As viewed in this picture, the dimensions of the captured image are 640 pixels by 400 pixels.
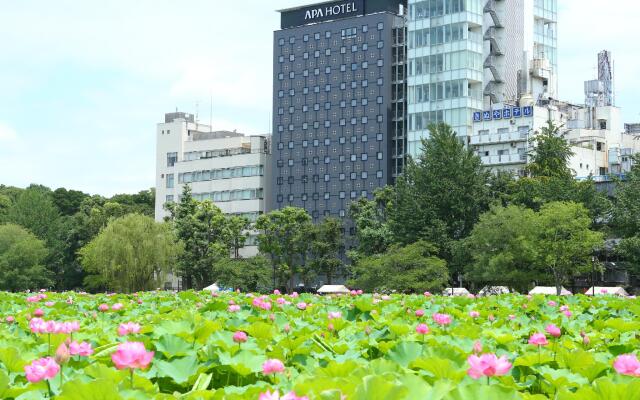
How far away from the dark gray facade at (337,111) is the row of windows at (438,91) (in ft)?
9.54

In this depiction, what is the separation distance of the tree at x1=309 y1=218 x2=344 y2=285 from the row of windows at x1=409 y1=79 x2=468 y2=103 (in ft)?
51.6

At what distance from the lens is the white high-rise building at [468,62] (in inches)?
3669

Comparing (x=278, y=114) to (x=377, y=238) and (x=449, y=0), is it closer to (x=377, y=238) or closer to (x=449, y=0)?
(x=449, y=0)

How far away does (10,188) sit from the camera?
420 ft

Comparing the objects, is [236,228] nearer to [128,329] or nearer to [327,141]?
[327,141]

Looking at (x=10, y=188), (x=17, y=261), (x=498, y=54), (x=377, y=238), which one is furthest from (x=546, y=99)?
(x=10, y=188)

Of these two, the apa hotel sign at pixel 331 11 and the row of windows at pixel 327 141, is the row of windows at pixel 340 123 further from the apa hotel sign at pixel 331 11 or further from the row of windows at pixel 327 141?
the apa hotel sign at pixel 331 11

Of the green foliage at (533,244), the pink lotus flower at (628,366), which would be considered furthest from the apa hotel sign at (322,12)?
the pink lotus flower at (628,366)

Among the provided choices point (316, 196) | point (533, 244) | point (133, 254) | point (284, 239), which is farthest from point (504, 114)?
point (133, 254)

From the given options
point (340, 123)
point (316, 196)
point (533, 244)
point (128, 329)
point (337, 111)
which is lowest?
point (533, 244)

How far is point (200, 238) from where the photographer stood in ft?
293

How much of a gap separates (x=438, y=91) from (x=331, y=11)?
1859cm

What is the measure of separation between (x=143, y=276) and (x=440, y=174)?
82.6 feet

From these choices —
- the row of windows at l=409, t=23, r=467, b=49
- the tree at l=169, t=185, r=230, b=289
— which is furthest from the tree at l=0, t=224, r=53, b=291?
the row of windows at l=409, t=23, r=467, b=49
